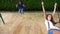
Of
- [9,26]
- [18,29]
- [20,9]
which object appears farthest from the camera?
[20,9]

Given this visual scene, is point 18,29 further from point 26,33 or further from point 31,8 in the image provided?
point 31,8

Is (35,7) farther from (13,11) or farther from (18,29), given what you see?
(18,29)

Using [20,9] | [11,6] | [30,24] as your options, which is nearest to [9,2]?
[11,6]

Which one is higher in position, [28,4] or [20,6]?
[20,6]

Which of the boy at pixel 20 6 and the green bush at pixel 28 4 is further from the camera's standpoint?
the green bush at pixel 28 4

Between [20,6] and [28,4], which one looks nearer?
[20,6]

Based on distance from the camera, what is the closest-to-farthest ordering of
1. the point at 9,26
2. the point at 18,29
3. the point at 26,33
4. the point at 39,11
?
1. the point at 26,33
2. the point at 18,29
3. the point at 9,26
4. the point at 39,11

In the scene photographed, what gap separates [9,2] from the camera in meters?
9.42

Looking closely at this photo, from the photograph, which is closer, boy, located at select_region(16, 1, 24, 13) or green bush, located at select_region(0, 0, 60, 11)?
boy, located at select_region(16, 1, 24, 13)

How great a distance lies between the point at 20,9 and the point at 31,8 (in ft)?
3.00

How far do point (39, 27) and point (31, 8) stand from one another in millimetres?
3432

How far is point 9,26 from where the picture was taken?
6355mm

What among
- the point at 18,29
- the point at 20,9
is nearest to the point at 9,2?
the point at 20,9

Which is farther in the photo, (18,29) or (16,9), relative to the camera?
(16,9)
